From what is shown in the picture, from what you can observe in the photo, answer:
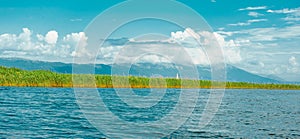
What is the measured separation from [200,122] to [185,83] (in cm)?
9771

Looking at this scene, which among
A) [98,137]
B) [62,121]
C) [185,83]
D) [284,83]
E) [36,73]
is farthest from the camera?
[284,83]

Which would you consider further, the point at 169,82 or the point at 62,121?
the point at 169,82

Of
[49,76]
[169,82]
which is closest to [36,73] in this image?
[49,76]

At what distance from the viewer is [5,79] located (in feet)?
263

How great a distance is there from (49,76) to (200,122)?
184 feet

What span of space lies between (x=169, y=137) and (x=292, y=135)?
839cm

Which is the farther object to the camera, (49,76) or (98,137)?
(49,76)

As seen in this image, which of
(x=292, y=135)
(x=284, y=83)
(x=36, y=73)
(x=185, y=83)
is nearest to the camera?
(x=292, y=135)

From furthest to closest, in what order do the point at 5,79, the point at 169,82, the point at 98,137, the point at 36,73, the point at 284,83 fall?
the point at 284,83 < the point at 169,82 < the point at 36,73 < the point at 5,79 < the point at 98,137

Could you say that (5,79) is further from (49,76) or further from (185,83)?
(185,83)

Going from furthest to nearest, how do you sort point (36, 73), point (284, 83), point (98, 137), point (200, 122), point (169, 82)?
point (284, 83) < point (169, 82) < point (36, 73) < point (200, 122) < point (98, 137)

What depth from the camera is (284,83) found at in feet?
525

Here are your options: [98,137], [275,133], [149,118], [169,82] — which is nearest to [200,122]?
[149,118]

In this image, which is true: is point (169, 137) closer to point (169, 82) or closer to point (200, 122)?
point (200, 122)
